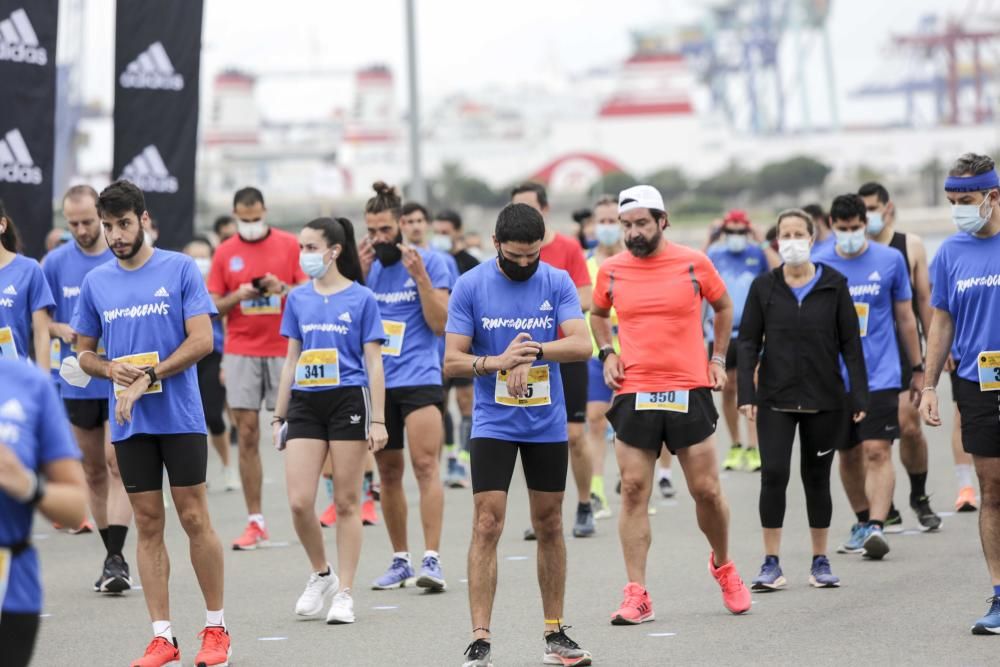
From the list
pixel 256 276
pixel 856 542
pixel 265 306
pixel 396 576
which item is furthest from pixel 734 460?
pixel 396 576

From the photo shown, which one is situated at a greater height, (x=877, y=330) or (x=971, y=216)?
(x=971, y=216)

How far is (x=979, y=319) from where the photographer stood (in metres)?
6.86

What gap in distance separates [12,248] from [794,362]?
150 inches

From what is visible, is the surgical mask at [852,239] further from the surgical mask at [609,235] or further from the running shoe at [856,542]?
the surgical mask at [609,235]

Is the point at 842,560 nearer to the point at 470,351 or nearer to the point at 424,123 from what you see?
the point at 470,351

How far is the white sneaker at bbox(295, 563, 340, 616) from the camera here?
7477 millimetres

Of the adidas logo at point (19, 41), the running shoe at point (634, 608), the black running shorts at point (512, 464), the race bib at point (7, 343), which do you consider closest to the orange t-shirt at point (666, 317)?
the running shoe at point (634, 608)

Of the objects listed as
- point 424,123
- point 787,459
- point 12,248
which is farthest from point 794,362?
point 424,123

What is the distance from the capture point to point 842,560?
28.8 feet

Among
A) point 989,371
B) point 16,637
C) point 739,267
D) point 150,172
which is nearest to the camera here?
point 16,637

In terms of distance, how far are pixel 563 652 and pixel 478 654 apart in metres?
0.37

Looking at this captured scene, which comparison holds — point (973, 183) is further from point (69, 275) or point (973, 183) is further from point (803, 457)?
point (69, 275)

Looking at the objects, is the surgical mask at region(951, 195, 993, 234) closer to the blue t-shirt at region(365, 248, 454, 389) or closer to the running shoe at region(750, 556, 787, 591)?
the running shoe at region(750, 556, 787, 591)

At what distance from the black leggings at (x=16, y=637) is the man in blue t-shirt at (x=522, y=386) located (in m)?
2.57
